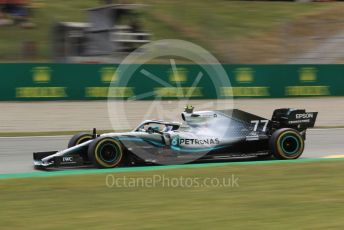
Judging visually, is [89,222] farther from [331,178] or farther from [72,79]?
[72,79]

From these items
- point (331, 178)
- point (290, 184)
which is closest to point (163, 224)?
point (290, 184)

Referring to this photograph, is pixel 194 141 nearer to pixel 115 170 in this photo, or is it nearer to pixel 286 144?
pixel 115 170

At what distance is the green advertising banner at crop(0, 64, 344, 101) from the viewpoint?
15.8 meters

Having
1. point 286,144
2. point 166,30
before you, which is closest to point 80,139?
point 286,144

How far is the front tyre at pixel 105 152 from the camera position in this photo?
8250 mm

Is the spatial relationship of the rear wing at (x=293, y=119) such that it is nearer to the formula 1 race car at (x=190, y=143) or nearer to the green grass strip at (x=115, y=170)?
the formula 1 race car at (x=190, y=143)

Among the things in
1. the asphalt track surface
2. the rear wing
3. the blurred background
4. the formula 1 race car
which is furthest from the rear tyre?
the blurred background

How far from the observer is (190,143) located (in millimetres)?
8609

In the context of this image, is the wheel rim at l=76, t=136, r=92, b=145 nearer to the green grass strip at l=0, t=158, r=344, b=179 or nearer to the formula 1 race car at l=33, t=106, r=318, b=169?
the formula 1 race car at l=33, t=106, r=318, b=169

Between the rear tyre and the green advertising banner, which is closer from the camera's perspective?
the rear tyre

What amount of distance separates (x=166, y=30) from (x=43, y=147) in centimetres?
1395

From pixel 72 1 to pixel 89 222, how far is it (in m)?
22.4

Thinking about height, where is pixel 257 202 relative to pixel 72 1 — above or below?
below

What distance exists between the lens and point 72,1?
26.5 meters
